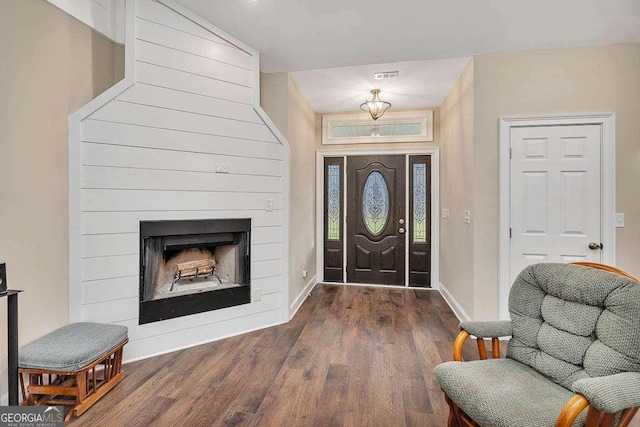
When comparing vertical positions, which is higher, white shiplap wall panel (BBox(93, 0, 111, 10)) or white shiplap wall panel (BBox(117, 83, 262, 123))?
white shiplap wall panel (BBox(93, 0, 111, 10))

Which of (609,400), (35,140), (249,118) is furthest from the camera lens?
(249,118)

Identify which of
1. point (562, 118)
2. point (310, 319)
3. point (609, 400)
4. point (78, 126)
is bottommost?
point (310, 319)

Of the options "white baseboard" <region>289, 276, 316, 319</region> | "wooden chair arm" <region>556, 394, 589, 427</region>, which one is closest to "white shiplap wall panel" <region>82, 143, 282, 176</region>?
"white baseboard" <region>289, 276, 316, 319</region>

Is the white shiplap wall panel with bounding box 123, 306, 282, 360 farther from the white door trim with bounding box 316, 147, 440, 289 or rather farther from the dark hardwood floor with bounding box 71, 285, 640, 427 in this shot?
the white door trim with bounding box 316, 147, 440, 289

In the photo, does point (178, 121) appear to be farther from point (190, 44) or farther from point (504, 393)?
point (504, 393)

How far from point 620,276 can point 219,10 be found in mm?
3117

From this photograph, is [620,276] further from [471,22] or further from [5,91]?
[5,91]

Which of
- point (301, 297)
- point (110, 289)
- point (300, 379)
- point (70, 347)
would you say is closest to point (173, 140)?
point (110, 289)

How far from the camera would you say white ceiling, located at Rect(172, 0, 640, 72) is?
228 centimetres

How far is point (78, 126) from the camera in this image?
2.14m

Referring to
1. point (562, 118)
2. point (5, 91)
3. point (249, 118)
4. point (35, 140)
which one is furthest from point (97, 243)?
point (562, 118)

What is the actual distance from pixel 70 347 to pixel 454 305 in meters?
3.56

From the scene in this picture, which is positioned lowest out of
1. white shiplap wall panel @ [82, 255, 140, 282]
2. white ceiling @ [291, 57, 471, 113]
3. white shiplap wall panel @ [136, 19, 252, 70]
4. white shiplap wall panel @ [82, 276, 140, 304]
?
white shiplap wall panel @ [82, 276, 140, 304]

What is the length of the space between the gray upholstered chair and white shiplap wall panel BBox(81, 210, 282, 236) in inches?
80.0
